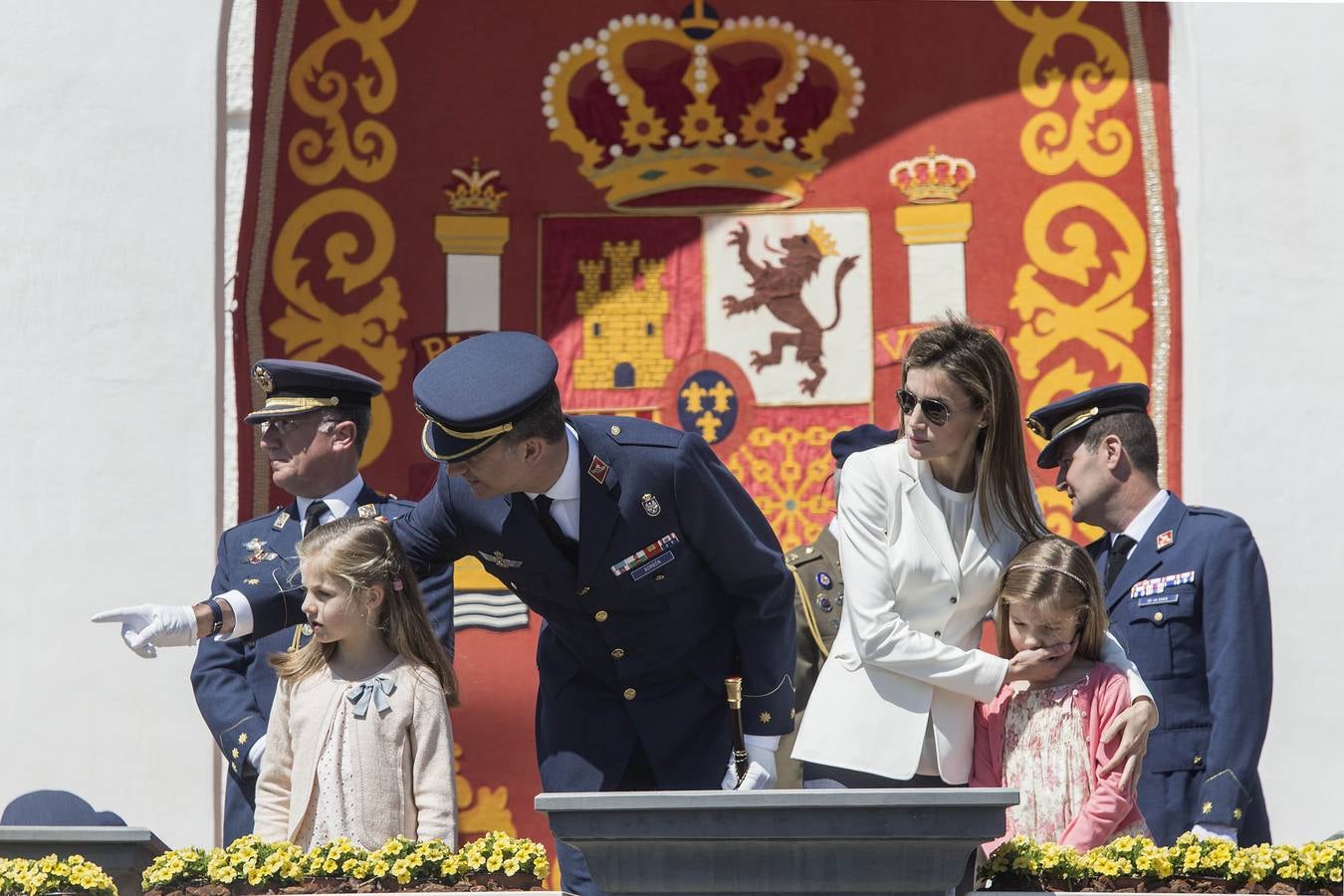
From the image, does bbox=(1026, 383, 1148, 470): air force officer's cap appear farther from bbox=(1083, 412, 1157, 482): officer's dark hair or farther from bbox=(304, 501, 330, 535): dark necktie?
bbox=(304, 501, 330, 535): dark necktie

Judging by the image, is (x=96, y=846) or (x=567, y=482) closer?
(x=96, y=846)

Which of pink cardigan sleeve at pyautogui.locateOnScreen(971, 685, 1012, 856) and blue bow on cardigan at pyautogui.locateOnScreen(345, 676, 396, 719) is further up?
blue bow on cardigan at pyautogui.locateOnScreen(345, 676, 396, 719)

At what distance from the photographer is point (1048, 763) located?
3578 millimetres

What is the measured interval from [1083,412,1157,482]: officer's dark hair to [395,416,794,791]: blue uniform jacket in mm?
1196

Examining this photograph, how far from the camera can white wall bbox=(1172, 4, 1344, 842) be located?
5.37m

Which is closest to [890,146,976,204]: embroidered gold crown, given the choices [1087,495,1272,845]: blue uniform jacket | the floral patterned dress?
[1087,495,1272,845]: blue uniform jacket

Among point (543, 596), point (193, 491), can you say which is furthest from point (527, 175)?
point (543, 596)

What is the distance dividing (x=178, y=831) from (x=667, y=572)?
232 cm

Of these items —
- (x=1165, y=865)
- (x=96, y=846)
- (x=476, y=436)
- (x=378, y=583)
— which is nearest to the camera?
(x=1165, y=865)

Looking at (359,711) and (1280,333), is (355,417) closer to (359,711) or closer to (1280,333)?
(359,711)

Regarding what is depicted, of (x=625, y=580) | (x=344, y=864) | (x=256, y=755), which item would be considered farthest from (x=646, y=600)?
(x=256, y=755)

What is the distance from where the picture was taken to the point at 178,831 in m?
5.24

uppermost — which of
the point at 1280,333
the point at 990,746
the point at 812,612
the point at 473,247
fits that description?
the point at 473,247

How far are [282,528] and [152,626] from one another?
1100mm
